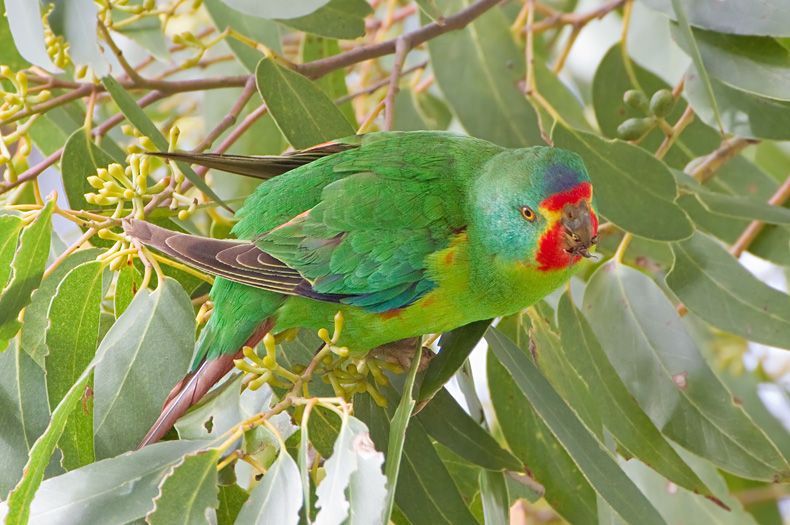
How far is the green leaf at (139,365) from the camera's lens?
161 cm

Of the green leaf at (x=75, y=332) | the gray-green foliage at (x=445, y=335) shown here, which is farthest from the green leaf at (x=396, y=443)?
the green leaf at (x=75, y=332)

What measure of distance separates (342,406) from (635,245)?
4.66 feet

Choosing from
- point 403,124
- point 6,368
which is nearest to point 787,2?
point 403,124

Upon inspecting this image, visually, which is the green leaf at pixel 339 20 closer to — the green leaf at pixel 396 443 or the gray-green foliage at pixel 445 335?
the gray-green foliage at pixel 445 335

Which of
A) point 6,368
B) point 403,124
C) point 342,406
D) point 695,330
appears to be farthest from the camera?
point 695,330

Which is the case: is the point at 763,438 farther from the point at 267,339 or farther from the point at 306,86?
the point at 306,86

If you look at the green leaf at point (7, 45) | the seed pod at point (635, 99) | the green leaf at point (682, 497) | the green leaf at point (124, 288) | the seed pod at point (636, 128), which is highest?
the green leaf at point (7, 45)

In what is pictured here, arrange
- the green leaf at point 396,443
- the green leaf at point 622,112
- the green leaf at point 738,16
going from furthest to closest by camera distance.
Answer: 1. the green leaf at point 622,112
2. the green leaf at point 738,16
3. the green leaf at point 396,443

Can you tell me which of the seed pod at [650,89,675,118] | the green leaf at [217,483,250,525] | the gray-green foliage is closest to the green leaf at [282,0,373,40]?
the gray-green foliage

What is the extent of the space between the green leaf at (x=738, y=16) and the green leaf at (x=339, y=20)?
2.75 feet

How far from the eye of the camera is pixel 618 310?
7.02ft

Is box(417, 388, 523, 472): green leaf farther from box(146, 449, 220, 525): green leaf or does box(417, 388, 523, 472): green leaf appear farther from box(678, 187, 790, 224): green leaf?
box(678, 187, 790, 224): green leaf

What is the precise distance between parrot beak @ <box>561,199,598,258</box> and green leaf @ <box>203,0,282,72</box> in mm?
1201

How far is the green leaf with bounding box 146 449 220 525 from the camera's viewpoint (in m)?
1.38
